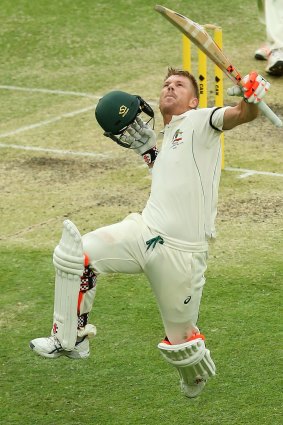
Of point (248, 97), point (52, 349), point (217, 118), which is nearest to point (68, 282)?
point (52, 349)

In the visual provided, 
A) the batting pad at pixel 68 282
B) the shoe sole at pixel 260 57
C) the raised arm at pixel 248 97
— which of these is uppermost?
the raised arm at pixel 248 97

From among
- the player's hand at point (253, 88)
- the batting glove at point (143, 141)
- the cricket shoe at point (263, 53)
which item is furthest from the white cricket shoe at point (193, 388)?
the cricket shoe at point (263, 53)

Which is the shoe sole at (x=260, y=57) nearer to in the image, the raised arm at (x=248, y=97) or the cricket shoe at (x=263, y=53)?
the cricket shoe at (x=263, y=53)

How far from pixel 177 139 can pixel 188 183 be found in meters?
0.32

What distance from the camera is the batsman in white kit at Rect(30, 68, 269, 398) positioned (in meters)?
7.22

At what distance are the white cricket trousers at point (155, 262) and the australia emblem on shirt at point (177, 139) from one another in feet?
1.82

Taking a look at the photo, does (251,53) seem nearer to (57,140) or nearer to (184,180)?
(57,140)

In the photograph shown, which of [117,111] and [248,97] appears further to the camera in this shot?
[117,111]

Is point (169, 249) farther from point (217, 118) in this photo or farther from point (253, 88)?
point (253, 88)

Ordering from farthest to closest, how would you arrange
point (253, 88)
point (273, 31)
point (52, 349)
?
1. point (273, 31)
2. point (52, 349)
3. point (253, 88)

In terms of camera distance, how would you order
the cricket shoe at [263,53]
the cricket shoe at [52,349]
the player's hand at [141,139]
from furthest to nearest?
the cricket shoe at [263,53]
the player's hand at [141,139]
the cricket shoe at [52,349]

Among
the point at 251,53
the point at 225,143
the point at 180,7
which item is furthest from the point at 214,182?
the point at 180,7

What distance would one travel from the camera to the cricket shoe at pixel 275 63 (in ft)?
54.0

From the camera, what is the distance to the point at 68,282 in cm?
718
